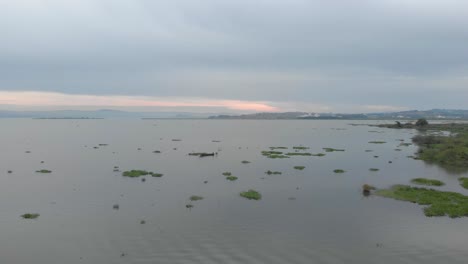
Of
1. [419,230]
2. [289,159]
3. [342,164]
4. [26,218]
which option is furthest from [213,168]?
[419,230]

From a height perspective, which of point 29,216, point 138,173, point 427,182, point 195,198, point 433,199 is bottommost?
point 138,173

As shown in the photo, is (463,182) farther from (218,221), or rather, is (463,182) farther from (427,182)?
(218,221)

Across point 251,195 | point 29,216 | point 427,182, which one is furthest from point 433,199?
point 29,216

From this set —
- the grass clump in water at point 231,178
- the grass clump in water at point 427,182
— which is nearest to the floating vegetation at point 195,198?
the grass clump in water at point 231,178

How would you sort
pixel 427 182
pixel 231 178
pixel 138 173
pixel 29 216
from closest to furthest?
pixel 29 216 < pixel 427 182 < pixel 231 178 < pixel 138 173

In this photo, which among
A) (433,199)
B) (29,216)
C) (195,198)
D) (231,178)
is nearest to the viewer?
(29,216)

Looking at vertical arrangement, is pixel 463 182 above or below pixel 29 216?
below

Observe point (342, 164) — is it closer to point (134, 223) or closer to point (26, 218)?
point (134, 223)

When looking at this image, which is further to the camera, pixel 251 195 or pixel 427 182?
pixel 427 182

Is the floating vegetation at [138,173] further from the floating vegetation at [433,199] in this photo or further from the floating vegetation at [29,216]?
the floating vegetation at [433,199]
